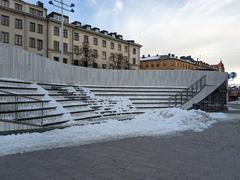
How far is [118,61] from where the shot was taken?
64.6 metres

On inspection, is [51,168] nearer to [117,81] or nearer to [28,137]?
[28,137]

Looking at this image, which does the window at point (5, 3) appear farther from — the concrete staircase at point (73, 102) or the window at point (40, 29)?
the concrete staircase at point (73, 102)

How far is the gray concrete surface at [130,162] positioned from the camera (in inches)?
197

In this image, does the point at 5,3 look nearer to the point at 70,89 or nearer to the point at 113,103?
the point at 70,89

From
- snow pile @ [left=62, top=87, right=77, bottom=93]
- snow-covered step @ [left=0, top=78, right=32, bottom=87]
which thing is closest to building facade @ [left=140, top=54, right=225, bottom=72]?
snow pile @ [left=62, top=87, right=77, bottom=93]

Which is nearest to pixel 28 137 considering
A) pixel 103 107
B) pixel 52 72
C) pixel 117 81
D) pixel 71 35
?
pixel 103 107

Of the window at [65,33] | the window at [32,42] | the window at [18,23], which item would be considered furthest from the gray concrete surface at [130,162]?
the window at [65,33]

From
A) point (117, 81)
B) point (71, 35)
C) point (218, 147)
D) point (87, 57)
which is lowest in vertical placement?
point (218, 147)

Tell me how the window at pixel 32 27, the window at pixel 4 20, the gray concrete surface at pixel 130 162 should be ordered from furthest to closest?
the window at pixel 32 27
the window at pixel 4 20
the gray concrete surface at pixel 130 162

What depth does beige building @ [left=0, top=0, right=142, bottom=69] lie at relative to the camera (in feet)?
157

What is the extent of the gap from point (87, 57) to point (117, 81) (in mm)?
34723

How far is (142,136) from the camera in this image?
937 cm

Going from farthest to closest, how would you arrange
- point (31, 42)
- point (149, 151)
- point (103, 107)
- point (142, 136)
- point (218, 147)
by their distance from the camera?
point (31, 42) → point (103, 107) → point (142, 136) → point (218, 147) → point (149, 151)

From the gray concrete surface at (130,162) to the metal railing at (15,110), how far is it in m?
2.74
